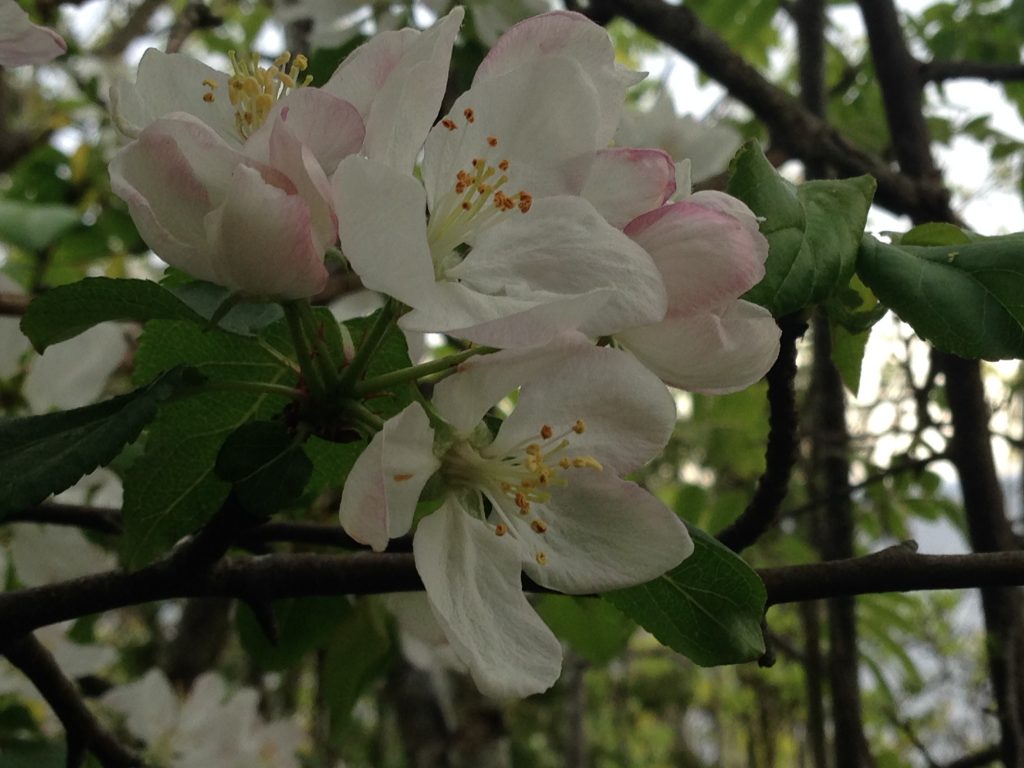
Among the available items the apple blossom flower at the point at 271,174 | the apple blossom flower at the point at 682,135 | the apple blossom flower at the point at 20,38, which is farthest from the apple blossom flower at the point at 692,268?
the apple blossom flower at the point at 682,135

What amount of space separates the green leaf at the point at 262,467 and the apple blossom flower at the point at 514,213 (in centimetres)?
12

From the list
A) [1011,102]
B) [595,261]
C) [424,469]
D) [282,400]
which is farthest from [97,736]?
[1011,102]

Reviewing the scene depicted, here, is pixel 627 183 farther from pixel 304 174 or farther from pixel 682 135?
pixel 682 135

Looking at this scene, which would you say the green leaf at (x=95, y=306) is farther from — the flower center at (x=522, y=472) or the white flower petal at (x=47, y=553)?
the white flower petal at (x=47, y=553)

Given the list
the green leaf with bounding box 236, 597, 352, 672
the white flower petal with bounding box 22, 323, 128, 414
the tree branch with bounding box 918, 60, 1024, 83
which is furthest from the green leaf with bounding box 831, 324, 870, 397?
the tree branch with bounding box 918, 60, 1024, 83

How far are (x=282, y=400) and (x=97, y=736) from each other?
1.24ft

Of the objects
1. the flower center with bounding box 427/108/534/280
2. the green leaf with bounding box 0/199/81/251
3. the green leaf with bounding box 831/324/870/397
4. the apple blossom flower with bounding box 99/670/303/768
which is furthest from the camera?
the green leaf with bounding box 0/199/81/251

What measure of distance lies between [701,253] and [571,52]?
0.45ft

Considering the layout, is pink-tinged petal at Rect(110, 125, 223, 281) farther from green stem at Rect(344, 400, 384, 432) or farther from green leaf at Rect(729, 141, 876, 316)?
green leaf at Rect(729, 141, 876, 316)

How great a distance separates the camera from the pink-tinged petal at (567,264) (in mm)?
465

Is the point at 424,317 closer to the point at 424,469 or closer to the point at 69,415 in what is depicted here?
the point at 424,469

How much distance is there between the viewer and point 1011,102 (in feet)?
6.78

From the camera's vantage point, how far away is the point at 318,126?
466mm

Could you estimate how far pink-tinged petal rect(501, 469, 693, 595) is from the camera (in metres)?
0.51
